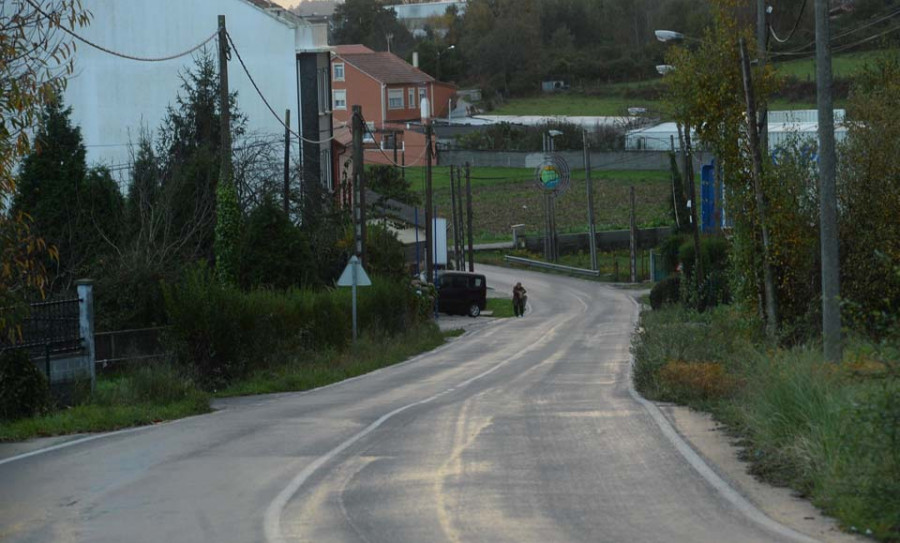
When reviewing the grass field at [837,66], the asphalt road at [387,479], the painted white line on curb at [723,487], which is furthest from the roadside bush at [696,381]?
the grass field at [837,66]

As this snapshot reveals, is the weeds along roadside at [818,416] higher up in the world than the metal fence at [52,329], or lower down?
lower down

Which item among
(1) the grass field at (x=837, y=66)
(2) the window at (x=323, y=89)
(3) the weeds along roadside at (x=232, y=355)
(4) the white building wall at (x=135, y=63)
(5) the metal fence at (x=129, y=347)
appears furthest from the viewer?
(1) the grass field at (x=837, y=66)

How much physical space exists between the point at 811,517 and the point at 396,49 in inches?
5083

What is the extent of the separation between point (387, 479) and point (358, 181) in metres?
23.4

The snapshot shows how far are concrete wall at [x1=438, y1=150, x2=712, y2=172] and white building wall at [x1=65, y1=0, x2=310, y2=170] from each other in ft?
154

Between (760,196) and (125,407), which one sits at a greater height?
(760,196)

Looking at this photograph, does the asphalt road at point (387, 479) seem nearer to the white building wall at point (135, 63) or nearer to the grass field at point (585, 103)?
the white building wall at point (135, 63)

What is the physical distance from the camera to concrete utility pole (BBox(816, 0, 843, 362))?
14719mm

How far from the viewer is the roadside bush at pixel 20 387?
1700cm

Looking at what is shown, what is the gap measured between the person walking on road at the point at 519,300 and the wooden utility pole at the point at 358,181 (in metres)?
19.8

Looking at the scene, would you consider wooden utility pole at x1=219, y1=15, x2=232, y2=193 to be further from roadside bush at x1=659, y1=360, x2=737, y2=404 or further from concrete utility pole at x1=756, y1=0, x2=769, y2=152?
roadside bush at x1=659, y1=360, x2=737, y2=404

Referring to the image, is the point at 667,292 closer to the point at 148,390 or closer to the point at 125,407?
the point at 148,390

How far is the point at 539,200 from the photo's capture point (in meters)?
90.3

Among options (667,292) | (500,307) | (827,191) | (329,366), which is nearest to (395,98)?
(500,307)
